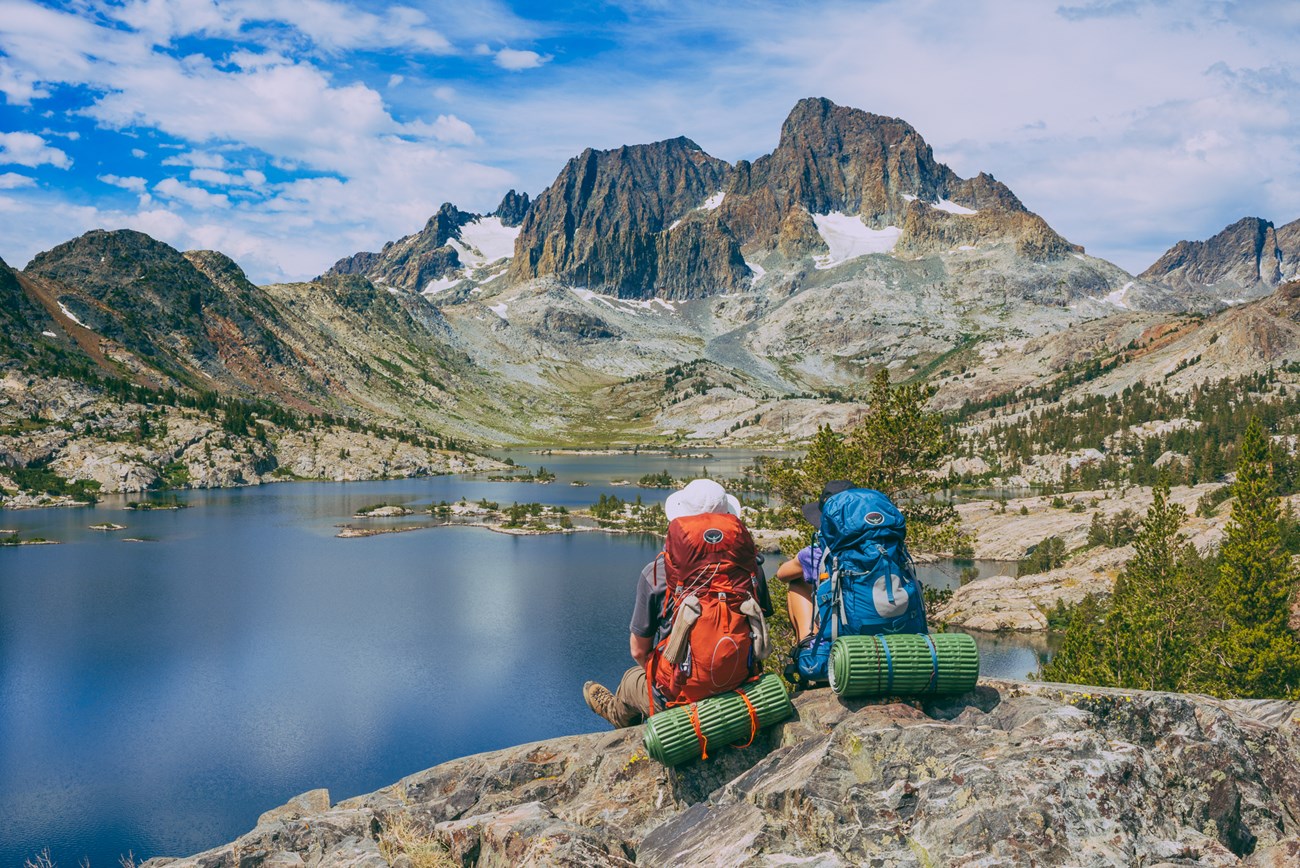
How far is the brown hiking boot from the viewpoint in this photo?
1169 cm

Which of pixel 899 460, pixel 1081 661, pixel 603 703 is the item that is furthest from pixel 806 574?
pixel 1081 661

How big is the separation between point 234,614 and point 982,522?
99.4 meters

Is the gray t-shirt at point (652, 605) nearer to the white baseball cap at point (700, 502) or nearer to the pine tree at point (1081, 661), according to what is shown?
the white baseball cap at point (700, 502)

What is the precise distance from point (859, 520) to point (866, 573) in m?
0.66

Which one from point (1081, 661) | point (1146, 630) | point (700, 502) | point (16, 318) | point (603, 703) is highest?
point (16, 318)

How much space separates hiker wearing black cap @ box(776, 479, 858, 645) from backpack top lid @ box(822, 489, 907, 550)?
390 millimetres

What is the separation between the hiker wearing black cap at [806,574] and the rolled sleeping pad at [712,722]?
4.46 ft

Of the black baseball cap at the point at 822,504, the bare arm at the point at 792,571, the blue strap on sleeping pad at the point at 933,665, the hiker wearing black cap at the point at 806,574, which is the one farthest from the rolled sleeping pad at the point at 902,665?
the black baseball cap at the point at 822,504

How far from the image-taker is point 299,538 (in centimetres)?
10638

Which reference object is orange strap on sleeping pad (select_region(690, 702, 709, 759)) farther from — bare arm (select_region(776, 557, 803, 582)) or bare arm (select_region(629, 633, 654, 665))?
bare arm (select_region(776, 557, 803, 582))

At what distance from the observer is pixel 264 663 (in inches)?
2228

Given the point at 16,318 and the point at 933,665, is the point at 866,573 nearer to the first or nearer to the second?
the point at 933,665

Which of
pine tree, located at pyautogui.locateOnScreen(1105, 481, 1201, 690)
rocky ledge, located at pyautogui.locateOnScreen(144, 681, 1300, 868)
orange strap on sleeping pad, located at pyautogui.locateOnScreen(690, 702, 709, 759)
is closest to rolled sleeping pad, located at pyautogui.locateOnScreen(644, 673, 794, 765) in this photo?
orange strap on sleeping pad, located at pyautogui.locateOnScreen(690, 702, 709, 759)

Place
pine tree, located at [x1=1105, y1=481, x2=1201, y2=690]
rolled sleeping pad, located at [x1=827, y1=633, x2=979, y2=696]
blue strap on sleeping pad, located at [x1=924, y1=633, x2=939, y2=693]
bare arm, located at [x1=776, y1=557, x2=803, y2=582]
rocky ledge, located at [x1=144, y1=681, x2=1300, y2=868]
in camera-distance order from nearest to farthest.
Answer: rocky ledge, located at [x1=144, y1=681, x2=1300, y2=868] < rolled sleeping pad, located at [x1=827, y1=633, x2=979, y2=696] < blue strap on sleeping pad, located at [x1=924, y1=633, x2=939, y2=693] < bare arm, located at [x1=776, y1=557, x2=803, y2=582] < pine tree, located at [x1=1105, y1=481, x2=1201, y2=690]
